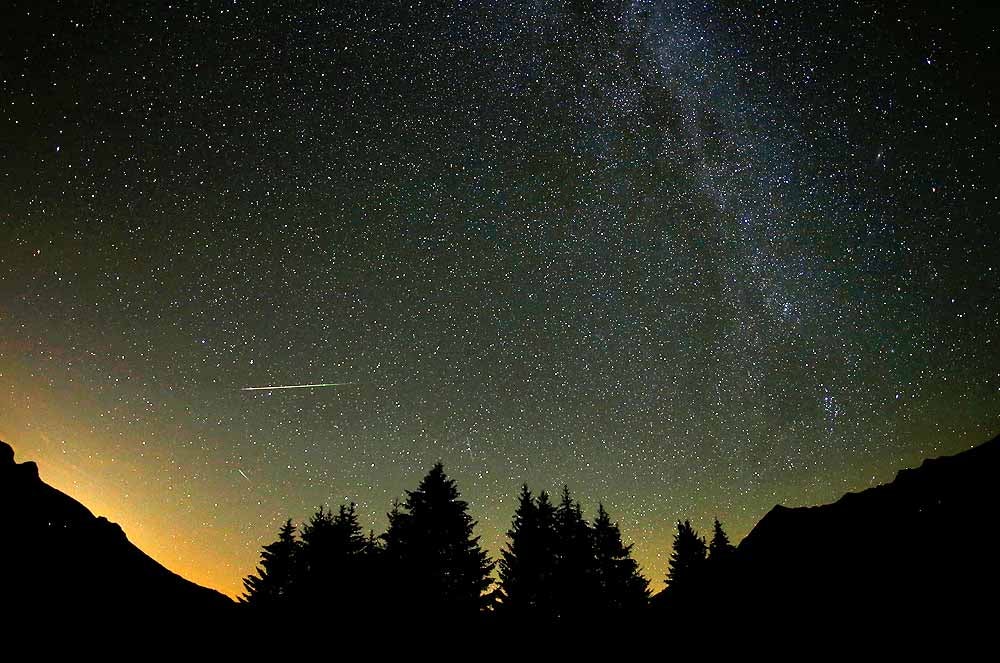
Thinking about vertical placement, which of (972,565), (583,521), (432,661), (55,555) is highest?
(583,521)

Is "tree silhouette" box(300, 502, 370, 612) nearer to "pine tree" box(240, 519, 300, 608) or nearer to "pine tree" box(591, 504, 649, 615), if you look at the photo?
"pine tree" box(240, 519, 300, 608)

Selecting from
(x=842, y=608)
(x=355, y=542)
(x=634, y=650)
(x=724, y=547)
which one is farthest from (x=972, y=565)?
(x=724, y=547)

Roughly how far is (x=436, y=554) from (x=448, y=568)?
0.71 meters

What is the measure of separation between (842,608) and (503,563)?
56.5 ft

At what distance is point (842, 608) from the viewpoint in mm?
7793

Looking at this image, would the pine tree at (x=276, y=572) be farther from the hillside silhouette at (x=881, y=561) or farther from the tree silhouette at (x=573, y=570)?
the hillside silhouette at (x=881, y=561)

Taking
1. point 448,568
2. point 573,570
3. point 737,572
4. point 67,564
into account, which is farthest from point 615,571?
point 67,564

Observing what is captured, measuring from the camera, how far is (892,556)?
319 inches

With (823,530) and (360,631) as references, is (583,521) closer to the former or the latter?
(360,631)

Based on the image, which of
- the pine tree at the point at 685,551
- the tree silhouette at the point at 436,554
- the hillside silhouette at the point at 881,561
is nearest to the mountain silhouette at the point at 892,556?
the hillside silhouette at the point at 881,561

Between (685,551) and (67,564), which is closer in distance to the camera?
(67,564)

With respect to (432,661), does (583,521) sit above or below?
above

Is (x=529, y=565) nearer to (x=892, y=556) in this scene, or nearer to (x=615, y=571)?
(x=615, y=571)

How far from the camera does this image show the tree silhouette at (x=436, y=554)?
55.2 ft
